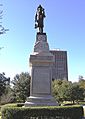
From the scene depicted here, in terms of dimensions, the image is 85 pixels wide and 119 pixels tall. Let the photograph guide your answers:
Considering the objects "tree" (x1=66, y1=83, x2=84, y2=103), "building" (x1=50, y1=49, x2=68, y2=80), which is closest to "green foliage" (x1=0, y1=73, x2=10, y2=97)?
"tree" (x1=66, y1=83, x2=84, y2=103)

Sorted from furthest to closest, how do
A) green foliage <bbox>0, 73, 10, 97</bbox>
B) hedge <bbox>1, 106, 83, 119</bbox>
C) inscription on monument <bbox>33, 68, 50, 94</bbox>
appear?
1. green foliage <bbox>0, 73, 10, 97</bbox>
2. inscription on monument <bbox>33, 68, 50, 94</bbox>
3. hedge <bbox>1, 106, 83, 119</bbox>

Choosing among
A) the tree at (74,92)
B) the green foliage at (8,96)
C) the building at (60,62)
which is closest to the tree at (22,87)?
the green foliage at (8,96)

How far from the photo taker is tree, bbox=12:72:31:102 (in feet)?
161

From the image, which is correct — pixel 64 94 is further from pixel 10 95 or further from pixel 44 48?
pixel 44 48

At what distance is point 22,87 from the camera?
4994 centimetres

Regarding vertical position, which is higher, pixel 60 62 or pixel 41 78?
pixel 60 62

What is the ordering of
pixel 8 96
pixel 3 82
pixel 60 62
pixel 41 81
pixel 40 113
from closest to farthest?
pixel 40 113 < pixel 41 81 < pixel 3 82 < pixel 8 96 < pixel 60 62

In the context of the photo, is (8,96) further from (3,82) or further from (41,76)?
(41,76)

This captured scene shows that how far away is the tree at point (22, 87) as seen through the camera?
49.0 metres

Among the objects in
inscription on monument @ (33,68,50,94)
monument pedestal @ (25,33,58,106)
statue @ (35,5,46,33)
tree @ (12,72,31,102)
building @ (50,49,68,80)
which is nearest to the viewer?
monument pedestal @ (25,33,58,106)

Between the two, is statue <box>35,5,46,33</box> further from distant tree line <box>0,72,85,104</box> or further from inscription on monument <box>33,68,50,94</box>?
distant tree line <box>0,72,85,104</box>

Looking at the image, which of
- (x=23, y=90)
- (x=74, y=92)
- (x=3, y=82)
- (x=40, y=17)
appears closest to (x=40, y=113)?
→ (x=40, y=17)

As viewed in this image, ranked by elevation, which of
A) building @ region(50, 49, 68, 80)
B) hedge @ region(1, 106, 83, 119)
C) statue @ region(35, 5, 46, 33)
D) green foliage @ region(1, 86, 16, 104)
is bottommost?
hedge @ region(1, 106, 83, 119)

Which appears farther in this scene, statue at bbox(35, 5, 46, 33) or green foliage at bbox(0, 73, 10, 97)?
green foliage at bbox(0, 73, 10, 97)
